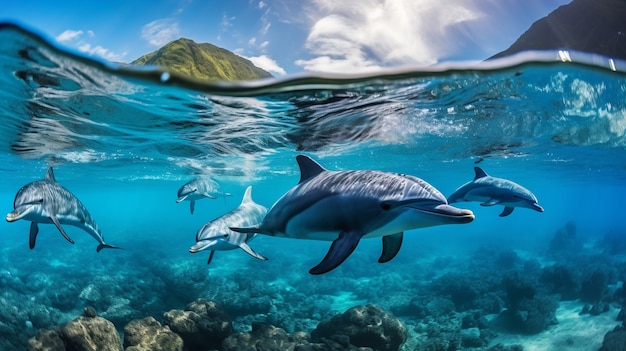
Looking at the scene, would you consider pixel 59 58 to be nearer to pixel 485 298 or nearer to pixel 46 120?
pixel 46 120

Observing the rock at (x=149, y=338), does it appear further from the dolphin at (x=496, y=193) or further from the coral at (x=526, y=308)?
the coral at (x=526, y=308)

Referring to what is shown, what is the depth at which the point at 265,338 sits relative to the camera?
9461 millimetres

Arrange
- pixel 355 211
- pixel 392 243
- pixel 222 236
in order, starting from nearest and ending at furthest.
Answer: pixel 355 211, pixel 392 243, pixel 222 236

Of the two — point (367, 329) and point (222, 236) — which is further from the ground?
point (222, 236)

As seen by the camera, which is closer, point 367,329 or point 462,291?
point 367,329

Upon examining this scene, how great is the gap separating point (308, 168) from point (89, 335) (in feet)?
22.8

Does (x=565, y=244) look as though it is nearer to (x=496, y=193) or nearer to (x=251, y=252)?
(x=496, y=193)

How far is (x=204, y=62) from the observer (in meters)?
8.21

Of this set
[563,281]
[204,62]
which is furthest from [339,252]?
[563,281]

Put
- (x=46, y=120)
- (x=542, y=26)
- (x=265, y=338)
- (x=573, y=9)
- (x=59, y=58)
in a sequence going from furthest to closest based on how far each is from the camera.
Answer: (x=46, y=120), (x=265, y=338), (x=573, y=9), (x=542, y=26), (x=59, y=58)

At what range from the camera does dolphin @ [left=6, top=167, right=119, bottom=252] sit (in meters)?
7.02

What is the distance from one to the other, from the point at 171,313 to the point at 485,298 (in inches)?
507

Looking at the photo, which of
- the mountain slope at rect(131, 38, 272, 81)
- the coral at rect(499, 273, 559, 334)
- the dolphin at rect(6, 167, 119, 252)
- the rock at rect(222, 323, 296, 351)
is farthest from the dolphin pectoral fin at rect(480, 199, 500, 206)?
the dolphin at rect(6, 167, 119, 252)

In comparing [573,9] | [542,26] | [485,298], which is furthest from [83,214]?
[485,298]
